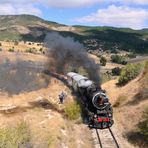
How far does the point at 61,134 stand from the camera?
33656 mm

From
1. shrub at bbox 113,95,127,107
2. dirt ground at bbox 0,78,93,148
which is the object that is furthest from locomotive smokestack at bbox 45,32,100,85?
dirt ground at bbox 0,78,93,148

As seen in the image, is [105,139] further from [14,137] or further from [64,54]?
[64,54]

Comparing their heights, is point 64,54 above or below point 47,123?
above

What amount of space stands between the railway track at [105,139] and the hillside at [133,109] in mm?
1444

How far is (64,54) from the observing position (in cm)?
7019

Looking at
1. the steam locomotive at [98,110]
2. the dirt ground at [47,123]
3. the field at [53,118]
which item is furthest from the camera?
the steam locomotive at [98,110]

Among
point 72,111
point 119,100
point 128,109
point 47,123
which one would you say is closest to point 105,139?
point 47,123

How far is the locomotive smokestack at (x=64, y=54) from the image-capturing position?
67.5 m

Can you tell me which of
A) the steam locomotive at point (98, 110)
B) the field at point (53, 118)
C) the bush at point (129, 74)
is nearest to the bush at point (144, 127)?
the field at point (53, 118)

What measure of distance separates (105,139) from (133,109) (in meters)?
10.4

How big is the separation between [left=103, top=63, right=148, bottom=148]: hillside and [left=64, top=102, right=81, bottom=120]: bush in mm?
3985

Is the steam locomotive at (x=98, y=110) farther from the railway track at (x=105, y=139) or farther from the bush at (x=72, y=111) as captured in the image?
the bush at (x=72, y=111)

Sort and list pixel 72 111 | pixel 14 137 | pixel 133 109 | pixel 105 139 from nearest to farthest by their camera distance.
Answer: pixel 14 137 → pixel 105 139 → pixel 72 111 → pixel 133 109

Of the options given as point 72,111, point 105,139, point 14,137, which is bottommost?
point 105,139
